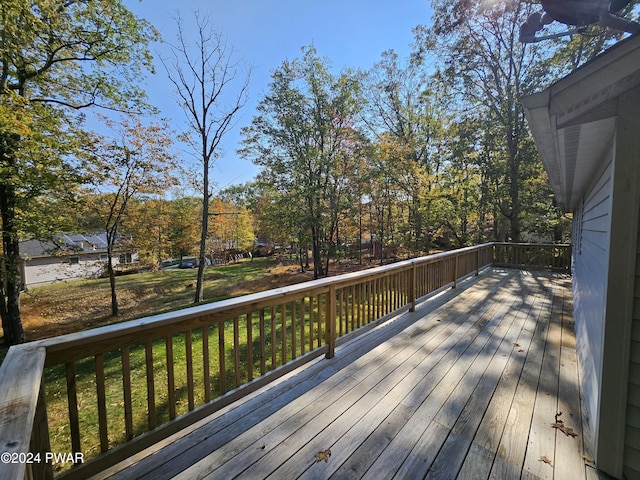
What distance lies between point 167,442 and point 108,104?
350 inches

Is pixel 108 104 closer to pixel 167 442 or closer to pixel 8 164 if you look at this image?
pixel 8 164

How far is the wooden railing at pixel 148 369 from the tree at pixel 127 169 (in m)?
6.43

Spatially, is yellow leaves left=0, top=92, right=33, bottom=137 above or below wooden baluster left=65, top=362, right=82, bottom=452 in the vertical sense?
above

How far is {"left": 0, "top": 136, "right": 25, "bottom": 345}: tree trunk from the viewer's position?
586 cm

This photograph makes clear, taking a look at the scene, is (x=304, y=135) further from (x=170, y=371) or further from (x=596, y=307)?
(x=170, y=371)

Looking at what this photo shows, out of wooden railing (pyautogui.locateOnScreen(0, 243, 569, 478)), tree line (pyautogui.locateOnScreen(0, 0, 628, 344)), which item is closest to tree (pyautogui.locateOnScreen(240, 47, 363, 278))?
tree line (pyautogui.locateOnScreen(0, 0, 628, 344))

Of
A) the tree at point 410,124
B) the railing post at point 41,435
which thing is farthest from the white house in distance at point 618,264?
the tree at point 410,124

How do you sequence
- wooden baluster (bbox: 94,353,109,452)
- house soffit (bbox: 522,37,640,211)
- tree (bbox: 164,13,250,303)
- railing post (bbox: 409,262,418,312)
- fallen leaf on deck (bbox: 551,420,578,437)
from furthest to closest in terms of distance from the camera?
tree (bbox: 164,13,250,303)
railing post (bbox: 409,262,418,312)
fallen leaf on deck (bbox: 551,420,578,437)
wooden baluster (bbox: 94,353,109,452)
house soffit (bbox: 522,37,640,211)

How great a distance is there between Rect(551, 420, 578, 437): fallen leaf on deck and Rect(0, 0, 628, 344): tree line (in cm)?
937

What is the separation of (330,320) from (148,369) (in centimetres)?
175

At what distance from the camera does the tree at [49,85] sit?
17.7ft

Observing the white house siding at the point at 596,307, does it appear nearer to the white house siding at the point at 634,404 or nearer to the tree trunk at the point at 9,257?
the white house siding at the point at 634,404

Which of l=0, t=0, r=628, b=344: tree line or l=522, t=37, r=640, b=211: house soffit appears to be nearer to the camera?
l=522, t=37, r=640, b=211: house soffit

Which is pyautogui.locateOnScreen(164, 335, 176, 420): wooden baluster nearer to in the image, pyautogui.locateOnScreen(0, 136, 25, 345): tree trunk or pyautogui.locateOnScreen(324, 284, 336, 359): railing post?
pyautogui.locateOnScreen(324, 284, 336, 359): railing post
